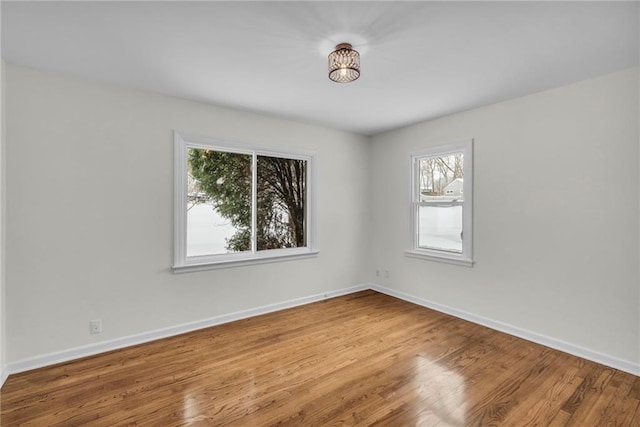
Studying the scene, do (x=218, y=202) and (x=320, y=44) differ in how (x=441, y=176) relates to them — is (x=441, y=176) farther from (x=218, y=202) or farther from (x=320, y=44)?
(x=218, y=202)

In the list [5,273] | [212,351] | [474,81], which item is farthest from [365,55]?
[5,273]

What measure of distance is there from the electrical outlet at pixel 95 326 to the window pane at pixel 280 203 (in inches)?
68.1

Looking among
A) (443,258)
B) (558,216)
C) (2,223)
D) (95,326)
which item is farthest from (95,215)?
(558,216)

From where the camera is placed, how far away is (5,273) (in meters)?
2.41

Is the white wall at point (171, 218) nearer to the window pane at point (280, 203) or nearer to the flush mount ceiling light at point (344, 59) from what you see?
the window pane at point (280, 203)

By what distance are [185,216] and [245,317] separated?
54.8 inches

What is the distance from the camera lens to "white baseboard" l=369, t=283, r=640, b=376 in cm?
252

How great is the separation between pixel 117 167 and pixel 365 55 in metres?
2.46

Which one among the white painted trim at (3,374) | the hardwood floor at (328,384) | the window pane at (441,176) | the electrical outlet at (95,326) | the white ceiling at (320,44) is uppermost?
the white ceiling at (320,44)

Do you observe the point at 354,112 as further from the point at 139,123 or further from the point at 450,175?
the point at 139,123

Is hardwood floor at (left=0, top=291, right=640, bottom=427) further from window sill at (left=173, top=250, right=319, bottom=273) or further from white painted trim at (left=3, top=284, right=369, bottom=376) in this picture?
window sill at (left=173, top=250, right=319, bottom=273)

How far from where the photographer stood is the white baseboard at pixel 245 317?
2492 millimetres

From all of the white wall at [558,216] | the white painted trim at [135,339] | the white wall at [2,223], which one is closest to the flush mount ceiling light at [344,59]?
the white wall at [558,216]

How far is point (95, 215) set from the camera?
9.07ft
